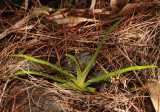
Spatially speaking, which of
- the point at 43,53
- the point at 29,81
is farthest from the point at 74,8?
the point at 29,81

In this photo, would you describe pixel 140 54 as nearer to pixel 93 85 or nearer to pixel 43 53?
pixel 93 85

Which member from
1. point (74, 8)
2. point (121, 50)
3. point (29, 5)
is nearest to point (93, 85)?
point (121, 50)

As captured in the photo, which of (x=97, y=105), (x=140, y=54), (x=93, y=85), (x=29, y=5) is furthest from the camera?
(x=29, y=5)

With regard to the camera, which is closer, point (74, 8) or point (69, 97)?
point (69, 97)

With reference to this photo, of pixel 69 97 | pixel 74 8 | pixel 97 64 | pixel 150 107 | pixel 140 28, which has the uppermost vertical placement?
pixel 74 8

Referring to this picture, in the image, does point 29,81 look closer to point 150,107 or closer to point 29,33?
point 29,33

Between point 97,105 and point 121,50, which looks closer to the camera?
point 97,105

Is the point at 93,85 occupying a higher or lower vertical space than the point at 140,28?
lower

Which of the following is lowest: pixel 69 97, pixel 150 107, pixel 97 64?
pixel 150 107

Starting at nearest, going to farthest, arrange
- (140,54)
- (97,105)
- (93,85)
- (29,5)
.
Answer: (97,105)
(93,85)
(140,54)
(29,5)
